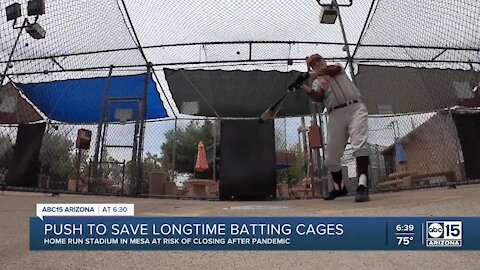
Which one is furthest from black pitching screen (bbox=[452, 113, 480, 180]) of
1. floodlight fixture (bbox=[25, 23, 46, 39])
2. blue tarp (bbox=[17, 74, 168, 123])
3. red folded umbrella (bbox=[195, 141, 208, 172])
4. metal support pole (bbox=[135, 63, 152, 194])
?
floodlight fixture (bbox=[25, 23, 46, 39])

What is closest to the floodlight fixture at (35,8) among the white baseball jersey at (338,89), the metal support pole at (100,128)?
the metal support pole at (100,128)

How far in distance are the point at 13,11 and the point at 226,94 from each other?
12.6 ft

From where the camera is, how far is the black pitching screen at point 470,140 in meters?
5.68

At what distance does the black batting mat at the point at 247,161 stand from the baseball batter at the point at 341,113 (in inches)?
77.3

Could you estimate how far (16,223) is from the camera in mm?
2811

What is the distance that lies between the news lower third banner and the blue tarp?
5395 mm

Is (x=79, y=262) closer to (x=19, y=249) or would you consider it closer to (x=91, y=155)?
(x=19, y=249)

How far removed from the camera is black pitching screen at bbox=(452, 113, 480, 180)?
568cm

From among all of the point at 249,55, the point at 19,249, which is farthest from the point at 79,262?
the point at 249,55

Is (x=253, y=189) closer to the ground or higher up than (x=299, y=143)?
closer to the ground

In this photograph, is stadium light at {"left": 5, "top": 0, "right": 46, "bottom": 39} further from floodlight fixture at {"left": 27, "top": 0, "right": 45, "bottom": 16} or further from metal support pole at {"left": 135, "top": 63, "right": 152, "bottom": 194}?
metal support pole at {"left": 135, "top": 63, "right": 152, "bottom": 194}

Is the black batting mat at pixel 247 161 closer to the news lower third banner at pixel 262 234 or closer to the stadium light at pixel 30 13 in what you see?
the stadium light at pixel 30 13

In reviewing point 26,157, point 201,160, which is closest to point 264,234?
point 26,157

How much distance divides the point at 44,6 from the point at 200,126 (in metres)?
3.63
